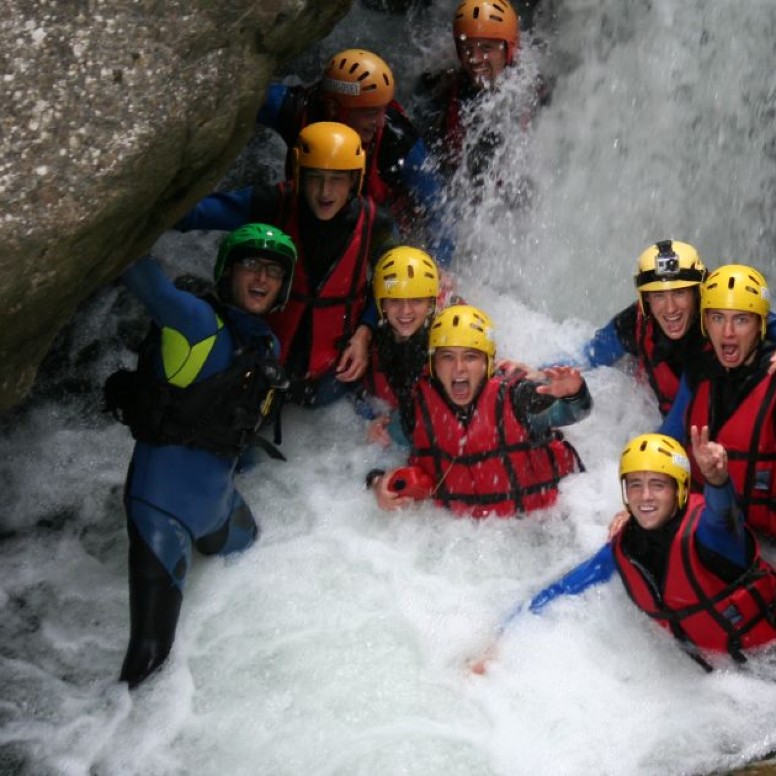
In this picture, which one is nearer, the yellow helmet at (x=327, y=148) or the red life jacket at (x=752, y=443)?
the red life jacket at (x=752, y=443)

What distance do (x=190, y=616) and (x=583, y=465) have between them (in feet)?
7.28

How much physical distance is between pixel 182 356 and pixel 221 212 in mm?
1254

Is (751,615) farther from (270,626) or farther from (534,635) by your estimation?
(270,626)

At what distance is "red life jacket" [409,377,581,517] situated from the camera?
199 inches

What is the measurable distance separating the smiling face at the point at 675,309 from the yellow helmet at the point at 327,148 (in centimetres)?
166

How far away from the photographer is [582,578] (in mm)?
4715

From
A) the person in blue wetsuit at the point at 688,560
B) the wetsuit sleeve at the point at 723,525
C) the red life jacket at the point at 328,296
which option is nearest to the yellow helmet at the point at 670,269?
the person in blue wetsuit at the point at 688,560

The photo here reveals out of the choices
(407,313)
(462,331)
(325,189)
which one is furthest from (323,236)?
(462,331)

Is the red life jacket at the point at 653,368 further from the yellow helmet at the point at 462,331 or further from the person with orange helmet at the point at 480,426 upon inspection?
the yellow helmet at the point at 462,331

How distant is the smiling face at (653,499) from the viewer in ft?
14.1

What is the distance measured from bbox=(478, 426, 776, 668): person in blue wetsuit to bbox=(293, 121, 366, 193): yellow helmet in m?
2.02

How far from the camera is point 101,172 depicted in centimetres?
334

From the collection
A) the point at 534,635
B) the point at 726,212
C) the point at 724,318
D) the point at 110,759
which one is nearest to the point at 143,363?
the point at 110,759

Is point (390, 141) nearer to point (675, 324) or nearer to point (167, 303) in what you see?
point (675, 324)
